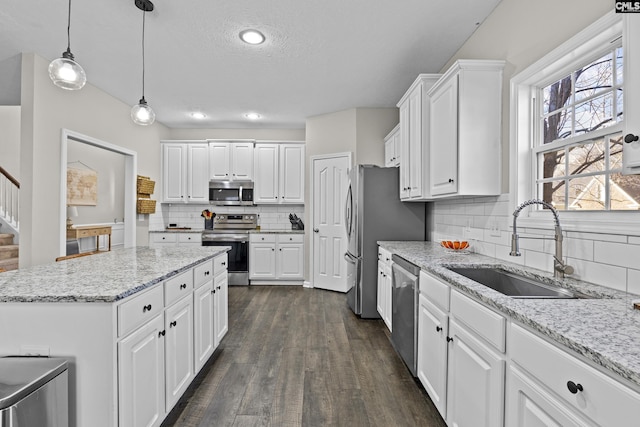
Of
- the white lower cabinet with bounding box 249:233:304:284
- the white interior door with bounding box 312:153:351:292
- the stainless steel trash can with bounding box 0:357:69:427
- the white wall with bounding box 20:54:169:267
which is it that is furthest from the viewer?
the white lower cabinet with bounding box 249:233:304:284

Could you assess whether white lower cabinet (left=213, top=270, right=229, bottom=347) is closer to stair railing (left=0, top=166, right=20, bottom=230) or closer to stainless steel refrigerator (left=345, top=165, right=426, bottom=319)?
stainless steel refrigerator (left=345, top=165, right=426, bottom=319)

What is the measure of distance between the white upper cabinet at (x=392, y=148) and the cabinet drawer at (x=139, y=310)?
2967 mm

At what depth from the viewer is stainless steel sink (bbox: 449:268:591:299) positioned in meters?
1.52

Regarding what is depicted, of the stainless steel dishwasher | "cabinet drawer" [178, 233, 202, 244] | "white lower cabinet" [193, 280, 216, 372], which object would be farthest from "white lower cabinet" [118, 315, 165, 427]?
"cabinet drawer" [178, 233, 202, 244]

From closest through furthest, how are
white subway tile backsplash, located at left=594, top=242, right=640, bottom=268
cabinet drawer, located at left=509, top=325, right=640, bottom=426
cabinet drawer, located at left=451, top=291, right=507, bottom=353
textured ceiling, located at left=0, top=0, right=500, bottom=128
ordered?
cabinet drawer, located at left=509, top=325, right=640, bottom=426, cabinet drawer, located at left=451, top=291, right=507, bottom=353, white subway tile backsplash, located at left=594, top=242, right=640, bottom=268, textured ceiling, located at left=0, top=0, right=500, bottom=128

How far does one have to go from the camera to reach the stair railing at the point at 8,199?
5152mm

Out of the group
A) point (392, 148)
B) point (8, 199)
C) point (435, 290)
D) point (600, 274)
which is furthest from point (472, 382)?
point (8, 199)

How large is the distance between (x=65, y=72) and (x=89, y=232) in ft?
14.5

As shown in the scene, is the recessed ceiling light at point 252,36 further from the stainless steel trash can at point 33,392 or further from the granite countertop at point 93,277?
the stainless steel trash can at point 33,392

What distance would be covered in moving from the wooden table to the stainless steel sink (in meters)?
5.58

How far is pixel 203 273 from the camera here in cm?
230

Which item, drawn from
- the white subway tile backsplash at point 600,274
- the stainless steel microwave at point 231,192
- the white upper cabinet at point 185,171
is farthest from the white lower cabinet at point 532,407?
the white upper cabinet at point 185,171

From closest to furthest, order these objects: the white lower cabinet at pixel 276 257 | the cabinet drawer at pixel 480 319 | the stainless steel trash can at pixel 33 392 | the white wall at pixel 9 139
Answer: the stainless steel trash can at pixel 33 392 → the cabinet drawer at pixel 480 319 → the white lower cabinet at pixel 276 257 → the white wall at pixel 9 139

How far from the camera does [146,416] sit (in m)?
1.51
